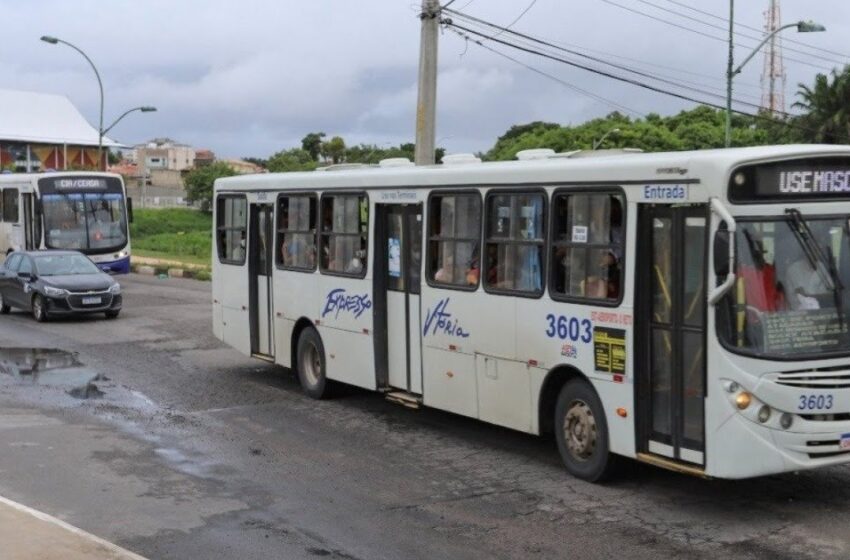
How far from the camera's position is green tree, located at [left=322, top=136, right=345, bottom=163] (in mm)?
99125

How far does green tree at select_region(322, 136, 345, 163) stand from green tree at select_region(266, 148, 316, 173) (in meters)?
1.60

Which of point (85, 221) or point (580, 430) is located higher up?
point (85, 221)

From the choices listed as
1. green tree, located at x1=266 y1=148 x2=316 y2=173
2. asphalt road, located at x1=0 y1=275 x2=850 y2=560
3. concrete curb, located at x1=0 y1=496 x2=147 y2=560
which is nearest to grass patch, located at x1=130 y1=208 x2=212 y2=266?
green tree, located at x1=266 y1=148 x2=316 y2=173

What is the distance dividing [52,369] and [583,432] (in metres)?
9.41

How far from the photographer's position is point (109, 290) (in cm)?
2267

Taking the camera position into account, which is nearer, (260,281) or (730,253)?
(730,253)

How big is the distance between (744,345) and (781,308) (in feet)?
1.33

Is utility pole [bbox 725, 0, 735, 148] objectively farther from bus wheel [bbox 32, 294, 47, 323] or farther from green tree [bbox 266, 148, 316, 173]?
green tree [bbox 266, 148, 316, 173]

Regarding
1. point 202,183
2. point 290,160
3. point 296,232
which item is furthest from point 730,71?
point 202,183

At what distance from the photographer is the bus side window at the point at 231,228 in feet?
50.4

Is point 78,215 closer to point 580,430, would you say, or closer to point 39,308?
point 39,308

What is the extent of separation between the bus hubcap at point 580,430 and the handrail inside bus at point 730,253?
1.76 metres

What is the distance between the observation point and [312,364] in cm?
1409

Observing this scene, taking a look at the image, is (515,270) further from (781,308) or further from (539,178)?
(781,308)
